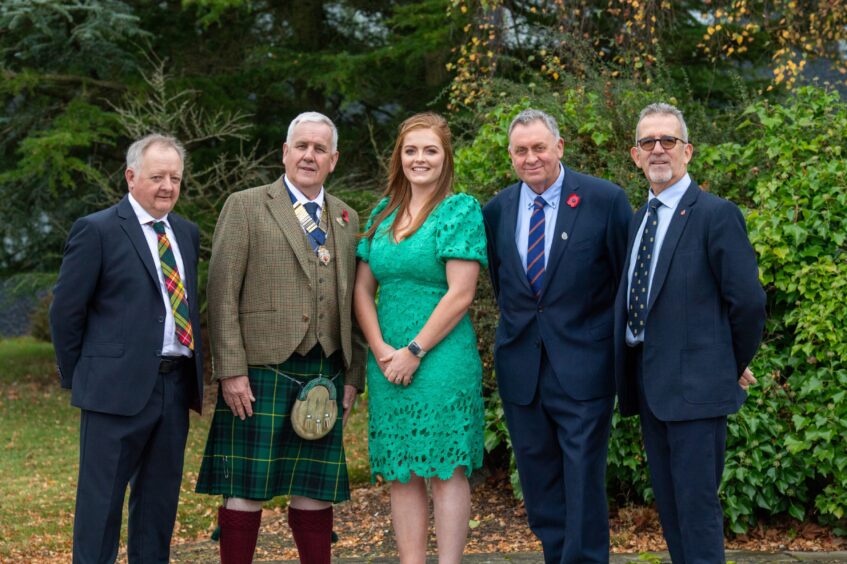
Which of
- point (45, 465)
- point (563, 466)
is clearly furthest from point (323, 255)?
point (45, 465)

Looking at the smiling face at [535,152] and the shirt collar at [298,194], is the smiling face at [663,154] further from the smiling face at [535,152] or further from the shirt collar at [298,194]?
the shirt collar at [298,194]

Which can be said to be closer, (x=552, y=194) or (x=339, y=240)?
(x=552, y=194)

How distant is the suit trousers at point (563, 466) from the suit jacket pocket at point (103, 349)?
5.12 ft

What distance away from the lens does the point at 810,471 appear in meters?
5.38

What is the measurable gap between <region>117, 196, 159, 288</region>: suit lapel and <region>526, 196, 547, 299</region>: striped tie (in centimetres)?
147

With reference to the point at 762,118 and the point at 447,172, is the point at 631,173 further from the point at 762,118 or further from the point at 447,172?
the point at 447,172

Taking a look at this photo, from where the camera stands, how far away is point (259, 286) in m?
4.28

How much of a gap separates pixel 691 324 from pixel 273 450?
1748 millimetres

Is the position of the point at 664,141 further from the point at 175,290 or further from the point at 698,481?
the point at 175,290

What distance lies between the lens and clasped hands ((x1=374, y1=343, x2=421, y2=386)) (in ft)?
13.9

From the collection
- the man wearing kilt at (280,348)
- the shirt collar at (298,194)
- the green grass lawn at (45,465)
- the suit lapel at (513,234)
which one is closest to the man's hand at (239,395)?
the man wearing kilt at (280,348)

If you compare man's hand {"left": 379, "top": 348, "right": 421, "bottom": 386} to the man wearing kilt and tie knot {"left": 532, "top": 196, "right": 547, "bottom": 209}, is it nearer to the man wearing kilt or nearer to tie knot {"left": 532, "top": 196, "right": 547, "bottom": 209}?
the man wearing kilt

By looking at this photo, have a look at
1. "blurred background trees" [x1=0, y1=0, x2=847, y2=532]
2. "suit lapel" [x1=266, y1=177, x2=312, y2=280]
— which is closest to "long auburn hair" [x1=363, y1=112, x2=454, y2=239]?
"suit lapel" [x1=266, y1=177, x2=312, y2=280]

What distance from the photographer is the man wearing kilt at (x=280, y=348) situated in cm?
425
